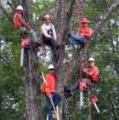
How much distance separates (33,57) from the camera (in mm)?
9984

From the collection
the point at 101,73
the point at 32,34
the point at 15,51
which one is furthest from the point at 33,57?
the point at 101,73

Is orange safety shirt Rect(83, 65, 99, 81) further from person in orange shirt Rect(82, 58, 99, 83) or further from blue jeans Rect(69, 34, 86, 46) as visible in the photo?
blue jeans Rect(69, 34, 86, 46)

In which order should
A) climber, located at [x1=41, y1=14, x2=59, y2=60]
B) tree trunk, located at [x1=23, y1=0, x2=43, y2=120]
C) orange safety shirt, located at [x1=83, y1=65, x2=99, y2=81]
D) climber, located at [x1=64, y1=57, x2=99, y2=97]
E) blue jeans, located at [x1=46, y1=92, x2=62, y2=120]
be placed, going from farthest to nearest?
orange safety shirt, located at [x1=83, y1=65, x2=99, y2=81] → climber, located at [x1=64, y1=57, x2=99, y2=97] → tree trunk, located at [x1=23, y1=0, x2=43, y2=120] → climber, located at [x1=41, y1=14, x2=59, y2=60] → blue jeans, located at [x1=46, y1=92, x2=62, y2=120]

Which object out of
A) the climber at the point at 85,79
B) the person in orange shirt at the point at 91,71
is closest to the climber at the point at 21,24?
the climber at the point at 85,79

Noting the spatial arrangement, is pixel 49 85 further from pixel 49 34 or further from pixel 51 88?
pixel 49 34

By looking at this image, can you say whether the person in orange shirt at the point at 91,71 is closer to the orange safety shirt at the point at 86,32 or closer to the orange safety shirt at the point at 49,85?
the orange safety shirt at the point at 86,32

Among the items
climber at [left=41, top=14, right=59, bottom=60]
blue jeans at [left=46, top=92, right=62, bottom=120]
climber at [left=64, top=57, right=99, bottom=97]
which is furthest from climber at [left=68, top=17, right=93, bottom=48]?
blue jeans at [left=46, top=92, right=62, bottom=120]

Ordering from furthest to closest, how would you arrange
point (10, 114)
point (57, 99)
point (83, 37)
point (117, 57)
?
point (10, 114)
point (117, 57)
point (83, 37)
point (57, 99)

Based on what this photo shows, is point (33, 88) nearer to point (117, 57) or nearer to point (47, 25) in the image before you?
point (47, 25)

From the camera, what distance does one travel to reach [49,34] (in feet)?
32.4

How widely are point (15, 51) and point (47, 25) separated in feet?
18.5

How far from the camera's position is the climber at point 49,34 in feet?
31.9

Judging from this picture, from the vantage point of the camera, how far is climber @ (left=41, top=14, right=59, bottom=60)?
9.72 meters

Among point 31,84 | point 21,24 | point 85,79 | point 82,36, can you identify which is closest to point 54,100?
point 31,84
